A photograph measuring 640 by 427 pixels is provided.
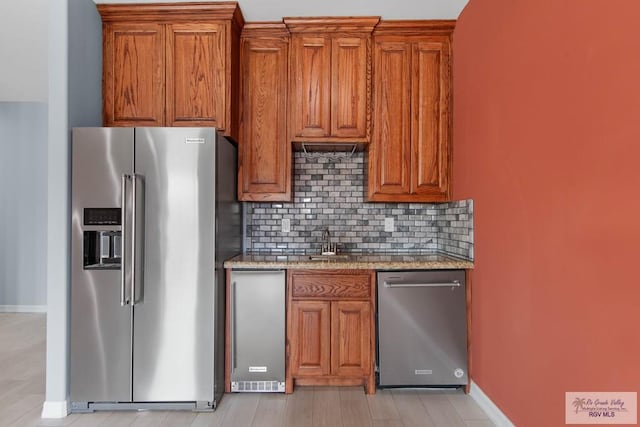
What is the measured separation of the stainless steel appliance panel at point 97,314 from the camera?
2.14 metres

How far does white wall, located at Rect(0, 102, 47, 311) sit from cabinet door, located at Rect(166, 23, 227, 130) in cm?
316

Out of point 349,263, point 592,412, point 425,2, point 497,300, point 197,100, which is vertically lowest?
point 592,412

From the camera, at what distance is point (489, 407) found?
2145 mm

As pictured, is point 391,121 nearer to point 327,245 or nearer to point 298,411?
point 327,245

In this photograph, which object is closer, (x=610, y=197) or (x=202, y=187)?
(x=610, y=197)

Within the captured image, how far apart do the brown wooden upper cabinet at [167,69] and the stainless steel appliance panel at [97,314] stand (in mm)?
467

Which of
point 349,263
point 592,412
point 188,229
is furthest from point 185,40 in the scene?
point 592,412

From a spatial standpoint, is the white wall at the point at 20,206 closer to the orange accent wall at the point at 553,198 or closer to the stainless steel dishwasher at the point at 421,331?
the stainless steel dishwasher at the point at 421,331

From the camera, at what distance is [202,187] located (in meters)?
2.19

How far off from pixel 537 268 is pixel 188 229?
6.28 ft

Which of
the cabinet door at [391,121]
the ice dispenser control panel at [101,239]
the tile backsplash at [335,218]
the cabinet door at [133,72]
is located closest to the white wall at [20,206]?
the cabinet door at [133,72]

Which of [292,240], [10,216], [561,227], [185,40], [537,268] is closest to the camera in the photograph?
[561,227]

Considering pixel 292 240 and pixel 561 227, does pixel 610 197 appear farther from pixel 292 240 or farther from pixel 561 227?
pixel 292 240

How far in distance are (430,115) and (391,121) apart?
301 mm
